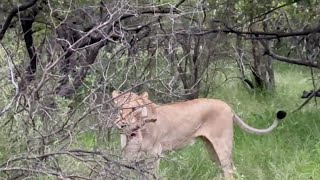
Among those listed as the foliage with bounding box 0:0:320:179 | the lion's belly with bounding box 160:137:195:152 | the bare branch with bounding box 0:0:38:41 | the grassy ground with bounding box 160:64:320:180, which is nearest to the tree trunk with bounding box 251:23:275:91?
the foliage with bounding box 0:0:320:179

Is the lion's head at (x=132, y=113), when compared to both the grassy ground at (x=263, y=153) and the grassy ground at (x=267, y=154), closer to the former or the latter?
the grassy ground at (x=263, y=153)

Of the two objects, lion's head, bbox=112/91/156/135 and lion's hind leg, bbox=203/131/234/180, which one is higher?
lion's head, bbox=112/91/156/135

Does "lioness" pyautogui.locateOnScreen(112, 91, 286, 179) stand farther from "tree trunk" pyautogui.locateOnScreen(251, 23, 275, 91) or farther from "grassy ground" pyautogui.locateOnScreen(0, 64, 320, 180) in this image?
"tree trunk" pyautogui.locateOnScreen(251, 23, 275, 91)

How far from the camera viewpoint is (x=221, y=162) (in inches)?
312

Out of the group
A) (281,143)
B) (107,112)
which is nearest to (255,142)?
(281,143)

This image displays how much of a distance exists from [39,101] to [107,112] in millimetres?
454

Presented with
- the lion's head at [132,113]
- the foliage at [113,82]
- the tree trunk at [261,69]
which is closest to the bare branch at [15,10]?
the foliage at [113,82]

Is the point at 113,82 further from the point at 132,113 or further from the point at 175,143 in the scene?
the point at 132,113

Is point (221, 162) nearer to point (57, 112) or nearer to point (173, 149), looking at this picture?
point (173, 149)

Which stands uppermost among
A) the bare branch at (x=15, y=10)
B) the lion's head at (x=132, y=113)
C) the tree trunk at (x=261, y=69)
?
the bare branch at (x=15, y=10)

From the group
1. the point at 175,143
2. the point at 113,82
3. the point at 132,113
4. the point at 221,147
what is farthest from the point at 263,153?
the point at 132,113

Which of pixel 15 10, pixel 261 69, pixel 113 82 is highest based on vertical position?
pixel 15 10

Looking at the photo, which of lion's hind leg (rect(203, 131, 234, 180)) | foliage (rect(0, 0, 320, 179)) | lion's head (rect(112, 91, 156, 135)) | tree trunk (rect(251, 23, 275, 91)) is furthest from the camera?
tree trunk (rect(251, 23, 275, 91))

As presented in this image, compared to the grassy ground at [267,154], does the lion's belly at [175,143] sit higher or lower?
higher
